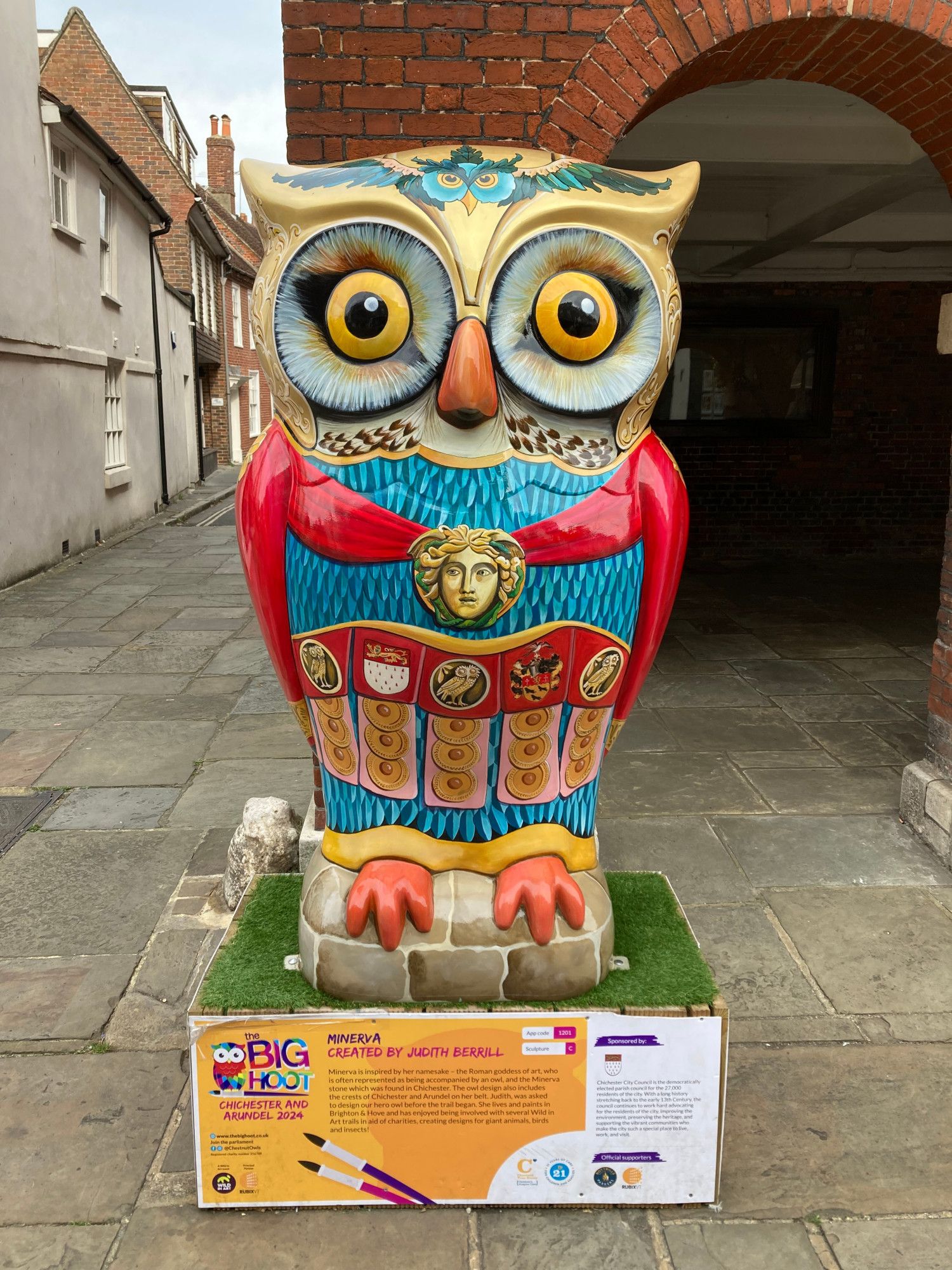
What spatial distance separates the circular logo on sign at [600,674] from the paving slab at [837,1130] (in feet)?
3.66

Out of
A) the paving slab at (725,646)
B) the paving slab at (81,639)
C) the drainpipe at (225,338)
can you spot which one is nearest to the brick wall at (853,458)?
the paving slab at (725,646)

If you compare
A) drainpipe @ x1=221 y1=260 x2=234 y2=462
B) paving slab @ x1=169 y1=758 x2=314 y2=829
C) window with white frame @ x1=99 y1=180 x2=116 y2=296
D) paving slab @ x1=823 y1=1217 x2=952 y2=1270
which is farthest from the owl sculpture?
drainpipe @ x1=221 y1=260 x2=234 y2=462

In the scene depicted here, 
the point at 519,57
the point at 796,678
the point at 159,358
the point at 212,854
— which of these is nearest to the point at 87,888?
the point at 212,854

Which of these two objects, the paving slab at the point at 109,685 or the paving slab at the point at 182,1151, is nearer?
the paving slab at the point at 182,1151

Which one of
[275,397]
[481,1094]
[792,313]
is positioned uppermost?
[792,313]

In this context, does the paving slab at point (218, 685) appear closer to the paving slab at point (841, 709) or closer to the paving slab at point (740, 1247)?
the paving slab at point (841, 709)

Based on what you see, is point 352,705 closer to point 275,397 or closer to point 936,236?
point 275,397

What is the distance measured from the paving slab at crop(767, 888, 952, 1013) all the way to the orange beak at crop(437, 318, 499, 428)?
2040 mm

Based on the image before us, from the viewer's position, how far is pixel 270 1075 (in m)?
1.98

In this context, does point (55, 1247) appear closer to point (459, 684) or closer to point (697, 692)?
point (459, 684)

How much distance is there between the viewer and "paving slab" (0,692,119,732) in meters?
5.29

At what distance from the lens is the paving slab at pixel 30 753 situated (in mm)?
4543

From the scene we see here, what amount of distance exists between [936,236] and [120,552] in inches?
350

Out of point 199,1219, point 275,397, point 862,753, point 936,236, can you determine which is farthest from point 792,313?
point 199,1219
